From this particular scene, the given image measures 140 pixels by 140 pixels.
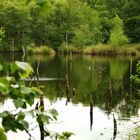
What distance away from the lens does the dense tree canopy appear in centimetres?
7250

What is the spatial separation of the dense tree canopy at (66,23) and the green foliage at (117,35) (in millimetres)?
2786

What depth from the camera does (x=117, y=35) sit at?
67438 mm

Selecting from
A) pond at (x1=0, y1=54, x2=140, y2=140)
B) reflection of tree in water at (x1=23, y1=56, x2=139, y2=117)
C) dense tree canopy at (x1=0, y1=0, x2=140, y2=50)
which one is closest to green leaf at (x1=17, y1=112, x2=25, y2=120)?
pond at (x1=0, y1=54, x2=140, y2=140)

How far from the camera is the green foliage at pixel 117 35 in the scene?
219 feet

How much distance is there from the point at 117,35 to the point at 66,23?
Answer: 12492 millimetres

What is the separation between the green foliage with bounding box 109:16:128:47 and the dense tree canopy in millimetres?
2786

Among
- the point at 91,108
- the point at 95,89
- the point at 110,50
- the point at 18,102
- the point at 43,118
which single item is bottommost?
the point at 110,50

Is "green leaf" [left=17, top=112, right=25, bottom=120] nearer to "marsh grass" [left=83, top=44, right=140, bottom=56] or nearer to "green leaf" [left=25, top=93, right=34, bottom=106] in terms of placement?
"green leaf" [left=25, top=93, right=34, bottom=106]

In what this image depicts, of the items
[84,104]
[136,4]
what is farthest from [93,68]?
[136,4]

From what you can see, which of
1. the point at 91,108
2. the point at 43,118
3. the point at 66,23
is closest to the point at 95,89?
the point at 91,108

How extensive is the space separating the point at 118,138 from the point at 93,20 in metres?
57.0

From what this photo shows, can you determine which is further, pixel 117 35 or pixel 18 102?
pixel 117 35

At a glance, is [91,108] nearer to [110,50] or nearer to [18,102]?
[18,102]

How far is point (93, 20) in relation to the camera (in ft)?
236
